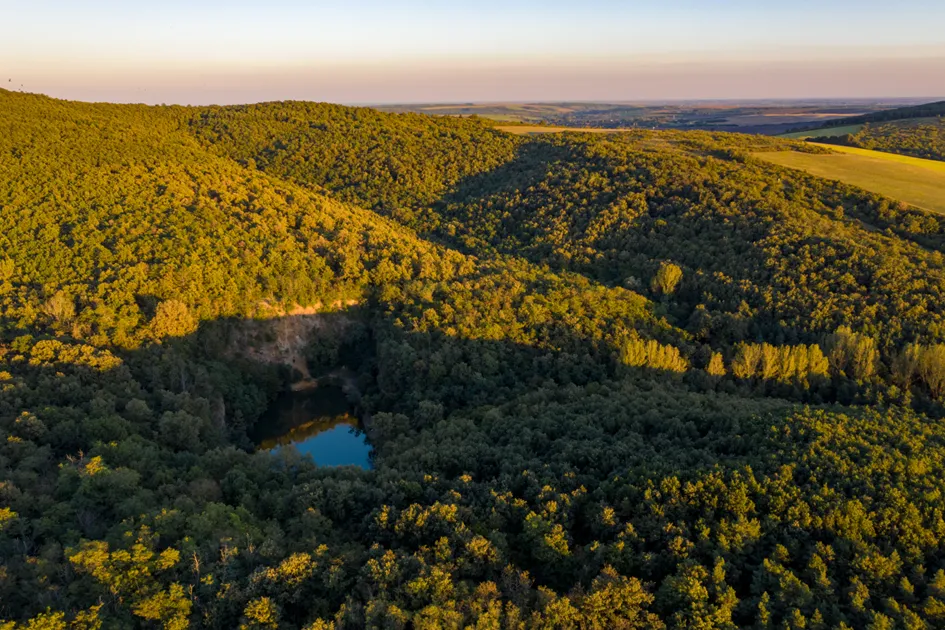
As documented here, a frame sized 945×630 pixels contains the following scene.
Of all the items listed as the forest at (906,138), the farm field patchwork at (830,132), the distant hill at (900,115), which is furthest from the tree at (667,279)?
the distant hill at (900,115)

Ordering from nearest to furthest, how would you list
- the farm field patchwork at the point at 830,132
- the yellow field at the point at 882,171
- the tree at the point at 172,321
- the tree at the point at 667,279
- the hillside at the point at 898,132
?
1. the tree at the point at 172,321
2. the tree at the point at 667,279
3. the yellow field at the point at 882,171
4. the hillside at the point at 898,132
5. the farm field patchwork at the point at 830,132

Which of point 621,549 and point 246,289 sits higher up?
point 246,289

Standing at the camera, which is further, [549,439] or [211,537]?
[549,439]

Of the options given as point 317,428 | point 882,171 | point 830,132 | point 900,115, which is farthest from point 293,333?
point 900,115

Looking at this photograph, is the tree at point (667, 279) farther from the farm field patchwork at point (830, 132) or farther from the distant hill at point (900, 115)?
the distant hill at point (900, 115)

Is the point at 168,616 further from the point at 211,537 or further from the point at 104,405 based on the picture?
the point at 104,405

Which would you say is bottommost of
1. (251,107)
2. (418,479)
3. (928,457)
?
(418,479)

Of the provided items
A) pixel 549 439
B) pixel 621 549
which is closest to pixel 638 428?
pixel 549 439
